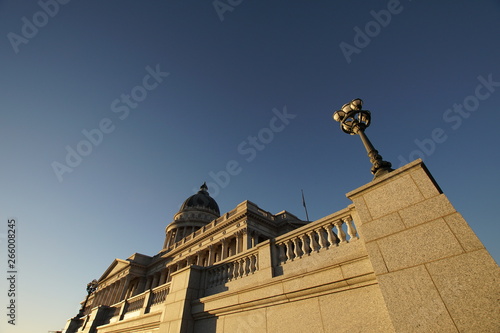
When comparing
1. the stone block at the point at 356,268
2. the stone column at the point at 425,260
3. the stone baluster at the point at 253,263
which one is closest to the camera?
the stone column at the point at 425,260

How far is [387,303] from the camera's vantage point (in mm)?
3865

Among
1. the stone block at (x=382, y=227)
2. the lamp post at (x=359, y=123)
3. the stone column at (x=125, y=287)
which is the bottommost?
the stone block at (x=382, y=227)

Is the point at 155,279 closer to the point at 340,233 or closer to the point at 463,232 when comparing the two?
the point at 340,233

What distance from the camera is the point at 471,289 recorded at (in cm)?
329

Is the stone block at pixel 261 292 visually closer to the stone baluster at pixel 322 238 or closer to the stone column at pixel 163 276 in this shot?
the stone baluster at pixel 322 238

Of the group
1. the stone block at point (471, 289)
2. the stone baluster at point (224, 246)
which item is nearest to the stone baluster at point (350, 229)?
the stone block at point (471, 289)

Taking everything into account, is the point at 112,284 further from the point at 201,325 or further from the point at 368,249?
the point at 368,249

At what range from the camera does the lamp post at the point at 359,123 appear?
5.90m

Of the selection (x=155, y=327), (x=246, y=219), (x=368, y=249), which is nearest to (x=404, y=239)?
(x=368, y=249)

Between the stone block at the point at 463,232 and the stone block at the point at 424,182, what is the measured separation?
55 centimetres

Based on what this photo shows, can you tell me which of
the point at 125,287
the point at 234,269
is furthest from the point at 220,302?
the point at 125,287

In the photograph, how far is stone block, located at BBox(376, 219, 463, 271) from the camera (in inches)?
148

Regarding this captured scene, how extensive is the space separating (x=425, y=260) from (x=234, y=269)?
5718mm

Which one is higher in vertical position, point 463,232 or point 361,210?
point 361,210
